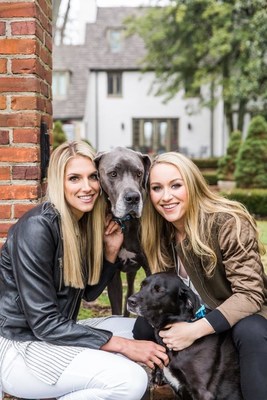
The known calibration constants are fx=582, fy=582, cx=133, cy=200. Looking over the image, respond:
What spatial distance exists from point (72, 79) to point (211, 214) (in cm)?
2972

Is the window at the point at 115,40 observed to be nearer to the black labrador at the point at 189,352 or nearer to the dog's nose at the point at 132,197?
the dog's nose at the point at 132,197

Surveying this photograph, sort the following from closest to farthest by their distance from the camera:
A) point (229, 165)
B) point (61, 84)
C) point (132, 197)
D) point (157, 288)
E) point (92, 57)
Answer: point (157, 288) → point (132, 197) → point (229, 165) → point (92, 57) → point (61, 84)

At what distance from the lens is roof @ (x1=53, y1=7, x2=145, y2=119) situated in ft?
100

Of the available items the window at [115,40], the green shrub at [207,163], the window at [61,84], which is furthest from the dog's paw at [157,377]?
the window at [115,40]

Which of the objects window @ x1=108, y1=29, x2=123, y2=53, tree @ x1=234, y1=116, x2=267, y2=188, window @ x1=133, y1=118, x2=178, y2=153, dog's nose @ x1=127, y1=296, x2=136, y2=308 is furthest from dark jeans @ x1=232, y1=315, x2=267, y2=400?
window @ x1=108, y1=29, x2=123, y2=53

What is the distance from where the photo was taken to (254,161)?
14.2 metres

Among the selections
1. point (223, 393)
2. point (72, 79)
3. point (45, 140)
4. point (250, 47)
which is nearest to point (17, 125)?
point (45, 140)

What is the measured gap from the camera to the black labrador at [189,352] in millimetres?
2826

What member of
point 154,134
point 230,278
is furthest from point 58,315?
point 154,134

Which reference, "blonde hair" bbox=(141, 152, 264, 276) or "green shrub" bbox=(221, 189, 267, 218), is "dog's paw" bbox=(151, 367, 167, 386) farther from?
"green shrub" bbox=(221, 189, 267, 218)

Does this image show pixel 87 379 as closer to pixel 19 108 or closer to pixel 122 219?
pixel 122 219

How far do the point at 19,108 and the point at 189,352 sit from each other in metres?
1.69

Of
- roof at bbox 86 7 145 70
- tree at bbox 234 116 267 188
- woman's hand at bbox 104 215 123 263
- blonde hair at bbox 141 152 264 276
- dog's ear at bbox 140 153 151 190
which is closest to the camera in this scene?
blonde hair at bbox 141 152 264 276

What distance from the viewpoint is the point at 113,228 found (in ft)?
11.4
